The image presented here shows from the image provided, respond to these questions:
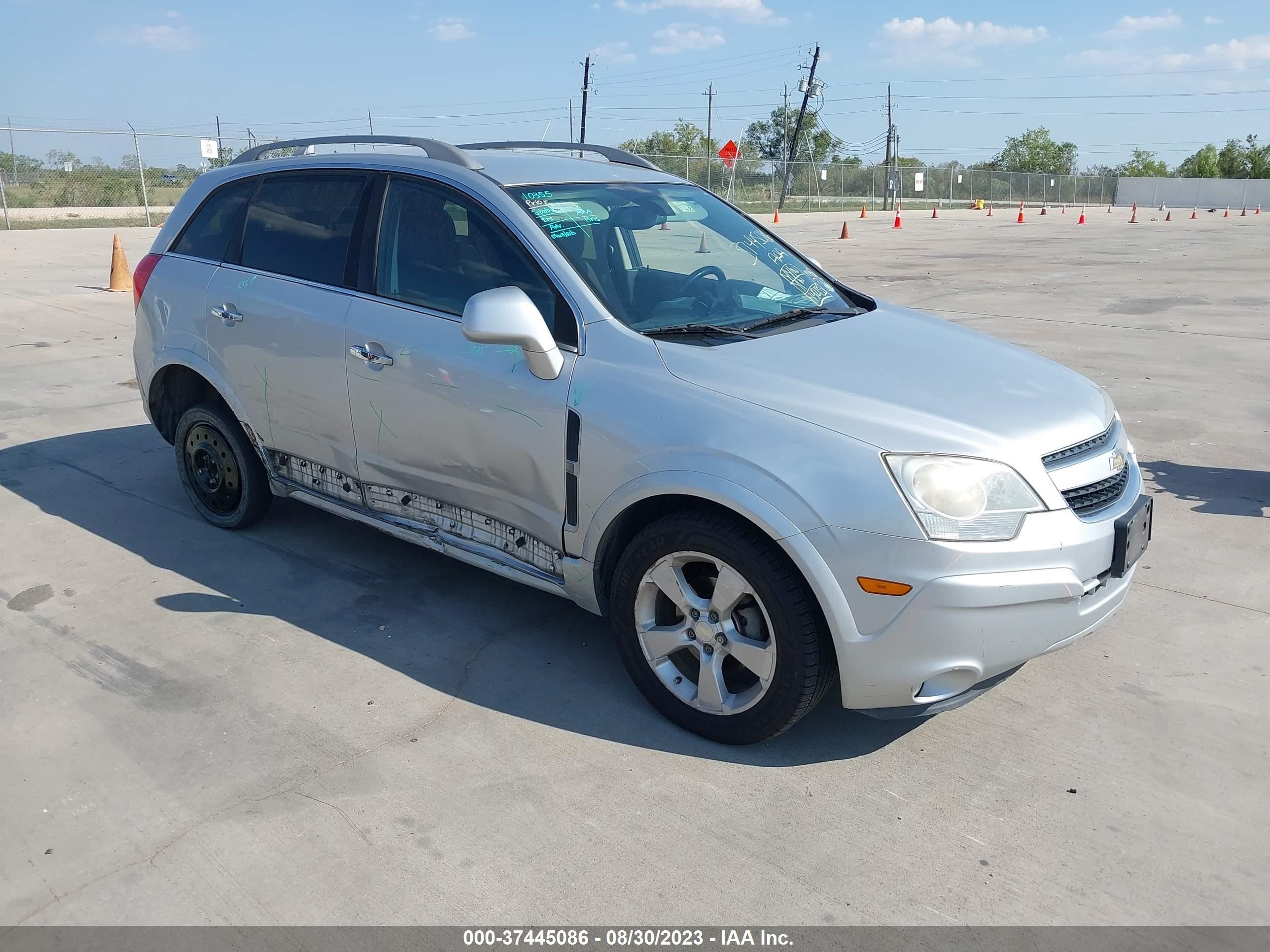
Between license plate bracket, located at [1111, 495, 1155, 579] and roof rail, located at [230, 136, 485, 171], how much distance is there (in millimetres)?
2642

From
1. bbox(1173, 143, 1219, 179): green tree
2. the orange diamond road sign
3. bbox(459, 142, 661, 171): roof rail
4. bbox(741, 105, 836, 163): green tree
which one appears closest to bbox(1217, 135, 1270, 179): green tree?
bbox(1173, 143, 1219, 179): green tree

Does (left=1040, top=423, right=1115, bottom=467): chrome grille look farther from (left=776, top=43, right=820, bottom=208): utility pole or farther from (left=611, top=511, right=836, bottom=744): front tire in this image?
(left=776, top=43, right=820, bottom=208): utility pole

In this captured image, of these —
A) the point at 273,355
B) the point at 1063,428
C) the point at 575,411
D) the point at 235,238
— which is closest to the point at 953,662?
the point at 1063,428

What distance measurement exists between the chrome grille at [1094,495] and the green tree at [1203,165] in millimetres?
99349

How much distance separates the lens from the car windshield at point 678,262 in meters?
3.73

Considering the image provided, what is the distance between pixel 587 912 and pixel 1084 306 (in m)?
12.4

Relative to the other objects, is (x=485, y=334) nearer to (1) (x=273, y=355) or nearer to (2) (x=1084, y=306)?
(1) (x=273, y=355)

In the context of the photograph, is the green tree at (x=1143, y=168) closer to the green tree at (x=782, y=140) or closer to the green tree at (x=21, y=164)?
the green tree at (x=782, y=140)

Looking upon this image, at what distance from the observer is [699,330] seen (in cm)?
363

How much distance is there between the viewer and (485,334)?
11.1ft

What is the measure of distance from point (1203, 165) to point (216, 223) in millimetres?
104332

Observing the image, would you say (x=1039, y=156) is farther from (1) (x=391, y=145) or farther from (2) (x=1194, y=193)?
(1) (x=391, y=145)

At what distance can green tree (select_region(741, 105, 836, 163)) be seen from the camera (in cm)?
8600

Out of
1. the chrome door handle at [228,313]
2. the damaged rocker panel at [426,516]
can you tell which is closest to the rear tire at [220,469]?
the damaged rocker panel at [426,516]
